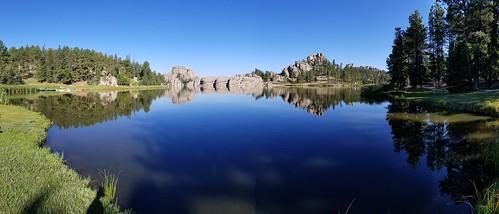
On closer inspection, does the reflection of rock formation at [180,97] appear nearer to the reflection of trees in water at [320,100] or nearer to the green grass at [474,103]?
the reflection of trees in water at [320,100]

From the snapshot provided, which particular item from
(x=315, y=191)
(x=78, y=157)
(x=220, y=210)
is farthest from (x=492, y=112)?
(x=78, y=157)

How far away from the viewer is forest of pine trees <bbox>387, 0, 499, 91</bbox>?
5053 centimetres

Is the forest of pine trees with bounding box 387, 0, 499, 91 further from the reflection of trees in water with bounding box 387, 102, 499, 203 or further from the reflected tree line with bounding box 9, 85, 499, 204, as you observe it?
the reflection of trees in water with bounding box 387, 102, 499, 203

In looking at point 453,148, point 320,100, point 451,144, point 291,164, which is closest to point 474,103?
point 451,144

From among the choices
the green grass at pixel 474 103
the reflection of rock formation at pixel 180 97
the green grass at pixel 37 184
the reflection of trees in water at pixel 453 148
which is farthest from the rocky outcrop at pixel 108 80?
the green grass at pixel 37 184

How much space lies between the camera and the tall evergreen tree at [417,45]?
74.9 m

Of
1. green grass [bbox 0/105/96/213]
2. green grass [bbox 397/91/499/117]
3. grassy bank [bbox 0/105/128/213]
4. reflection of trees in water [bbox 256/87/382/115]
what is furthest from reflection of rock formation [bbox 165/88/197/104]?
grassy bank [bbox 0/105/128/213]

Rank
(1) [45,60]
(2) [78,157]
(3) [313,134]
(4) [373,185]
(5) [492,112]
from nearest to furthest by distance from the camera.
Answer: (4) [373,185], (2) [78,157], (3) [313,134], (5) [492,112], (1) [45,60]

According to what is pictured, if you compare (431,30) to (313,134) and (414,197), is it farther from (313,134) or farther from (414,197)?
(414,197)

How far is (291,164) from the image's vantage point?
19188mm

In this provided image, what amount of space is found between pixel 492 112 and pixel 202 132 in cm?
2847

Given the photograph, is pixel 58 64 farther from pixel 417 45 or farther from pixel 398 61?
pixel 417 45

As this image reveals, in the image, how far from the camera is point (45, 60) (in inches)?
5861

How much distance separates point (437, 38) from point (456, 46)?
58.4 ft
